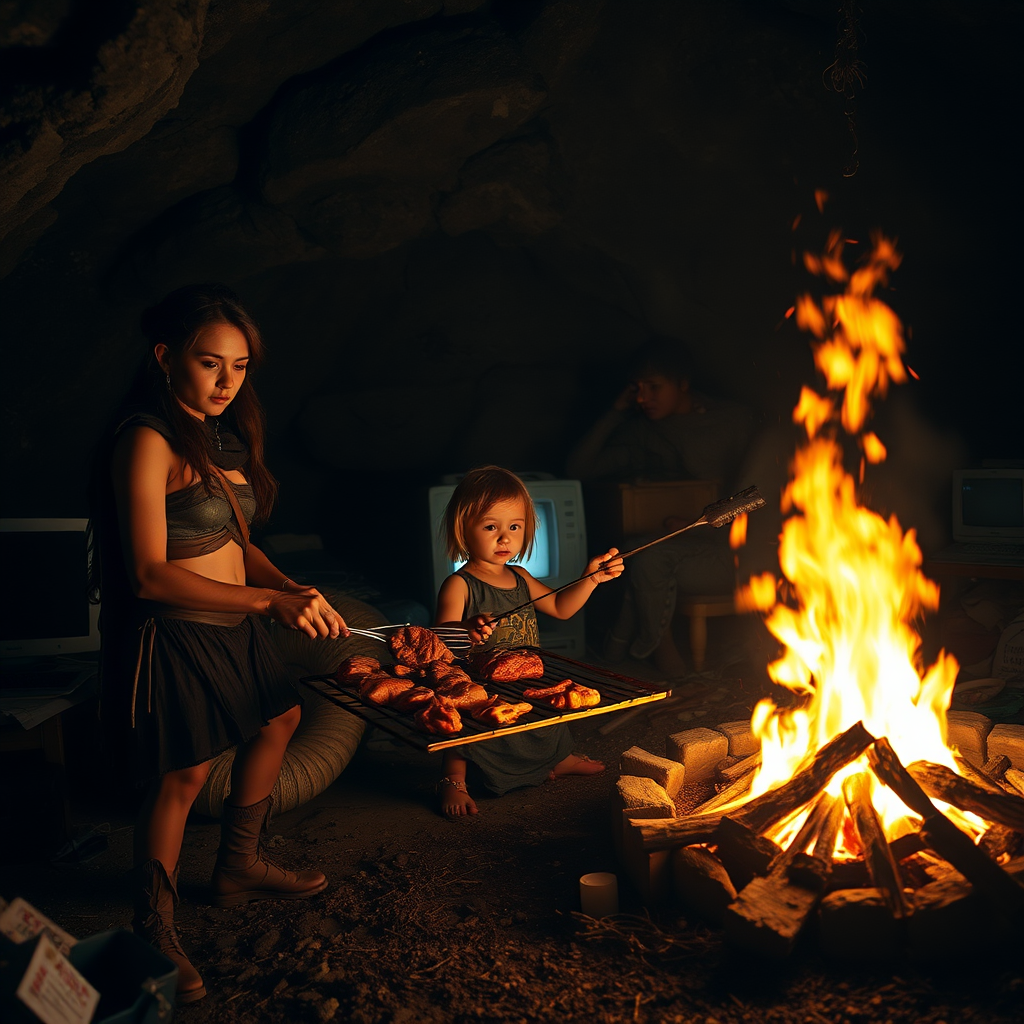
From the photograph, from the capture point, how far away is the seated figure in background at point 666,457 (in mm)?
6262

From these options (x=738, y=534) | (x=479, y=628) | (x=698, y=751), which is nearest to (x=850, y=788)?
(x=698, y=751)

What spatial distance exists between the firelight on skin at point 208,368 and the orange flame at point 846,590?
Result: 243cm

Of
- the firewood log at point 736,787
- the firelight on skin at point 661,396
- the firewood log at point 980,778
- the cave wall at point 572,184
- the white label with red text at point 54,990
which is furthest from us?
the firelight on skin at point 661,396

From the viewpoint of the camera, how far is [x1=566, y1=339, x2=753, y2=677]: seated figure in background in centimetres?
626

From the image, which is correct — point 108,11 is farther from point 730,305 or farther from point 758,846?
point 730,305

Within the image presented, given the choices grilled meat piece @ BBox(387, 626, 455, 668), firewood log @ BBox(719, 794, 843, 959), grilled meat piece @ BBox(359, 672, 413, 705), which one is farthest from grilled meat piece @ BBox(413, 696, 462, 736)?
firewood log @ BBox(719, 794, 843, 959)

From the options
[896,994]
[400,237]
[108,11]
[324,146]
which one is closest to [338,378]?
[400,237]

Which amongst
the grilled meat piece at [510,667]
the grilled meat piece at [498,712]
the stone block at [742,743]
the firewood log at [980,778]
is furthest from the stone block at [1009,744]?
the grilled meat piece at [498,712]

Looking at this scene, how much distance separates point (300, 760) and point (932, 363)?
15.0 feet

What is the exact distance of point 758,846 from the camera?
290cm

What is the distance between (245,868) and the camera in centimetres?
311

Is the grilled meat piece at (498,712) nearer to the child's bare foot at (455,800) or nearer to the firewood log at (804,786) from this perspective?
the firewood log at (804,786)

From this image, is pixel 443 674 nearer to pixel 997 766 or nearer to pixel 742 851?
pixel 742 851

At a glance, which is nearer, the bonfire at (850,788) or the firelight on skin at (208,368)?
the bonfire at (850,788)
